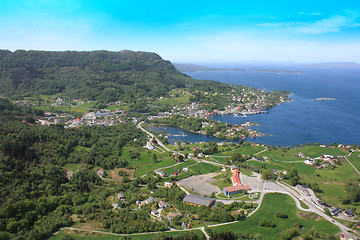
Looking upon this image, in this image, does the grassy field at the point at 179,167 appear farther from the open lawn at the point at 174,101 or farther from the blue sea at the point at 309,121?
the open lawn at the point at 174,101

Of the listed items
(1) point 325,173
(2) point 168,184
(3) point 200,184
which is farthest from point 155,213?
(1) point 325,173

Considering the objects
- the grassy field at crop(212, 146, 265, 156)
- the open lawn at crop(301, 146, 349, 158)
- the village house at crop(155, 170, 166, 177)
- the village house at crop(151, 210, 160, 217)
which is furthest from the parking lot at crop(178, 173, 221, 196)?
the open lawn at crop(301, 146, 349, 158)

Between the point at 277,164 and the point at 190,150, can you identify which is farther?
the point at 190,150

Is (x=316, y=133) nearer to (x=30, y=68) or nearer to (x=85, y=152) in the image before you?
(x=85, y=152)

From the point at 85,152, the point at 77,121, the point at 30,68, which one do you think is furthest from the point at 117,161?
the point at 30,68

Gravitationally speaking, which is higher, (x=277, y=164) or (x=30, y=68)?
(x=30, y=68)

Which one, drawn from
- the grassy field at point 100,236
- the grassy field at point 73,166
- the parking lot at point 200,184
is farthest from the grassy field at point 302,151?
the grassy field at point 73,166
